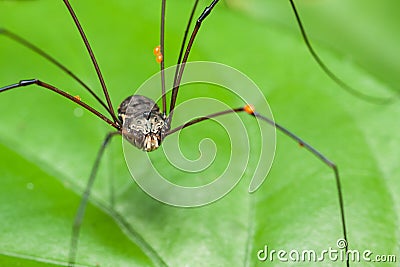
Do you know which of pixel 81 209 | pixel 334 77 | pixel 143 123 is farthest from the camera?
pixel 334 77

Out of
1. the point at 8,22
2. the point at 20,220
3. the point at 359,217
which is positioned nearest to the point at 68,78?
the point at 8,22

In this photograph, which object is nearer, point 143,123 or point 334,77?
point 143,123

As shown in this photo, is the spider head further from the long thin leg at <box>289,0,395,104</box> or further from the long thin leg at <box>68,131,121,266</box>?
the long thin leg at <box>289,0,395,104</box>

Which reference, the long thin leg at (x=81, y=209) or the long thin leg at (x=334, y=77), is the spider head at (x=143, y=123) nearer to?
the long thin leg at (x=81, y=209)

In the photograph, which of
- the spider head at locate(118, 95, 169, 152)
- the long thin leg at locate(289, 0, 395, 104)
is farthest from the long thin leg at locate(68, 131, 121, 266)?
the long thin leg at locate(289, 0, 395, 104)

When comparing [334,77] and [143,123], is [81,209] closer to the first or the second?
[143,123]

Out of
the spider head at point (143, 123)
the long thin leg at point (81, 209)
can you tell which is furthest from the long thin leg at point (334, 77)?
the long thin leg at point (81, 209)

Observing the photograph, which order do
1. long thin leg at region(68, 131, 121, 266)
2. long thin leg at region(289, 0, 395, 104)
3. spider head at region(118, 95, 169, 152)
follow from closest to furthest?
1. long thin leg at region(68, 131, 121, 266)
2. spider head at region(118, 95, 169, 152)
3. long thin leg at region(289, 0, 395, 104)

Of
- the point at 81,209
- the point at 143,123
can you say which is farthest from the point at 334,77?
the point at 81,209
